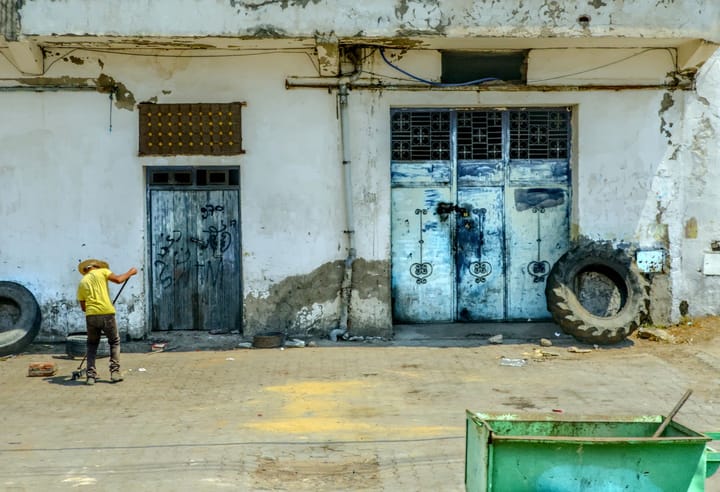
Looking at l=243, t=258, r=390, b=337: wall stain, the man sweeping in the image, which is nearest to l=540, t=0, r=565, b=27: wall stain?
l=243, t=258, r=390, b=337: wall stain

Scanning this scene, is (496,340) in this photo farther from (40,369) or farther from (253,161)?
(40,369)

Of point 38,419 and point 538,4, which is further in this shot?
point 538,4

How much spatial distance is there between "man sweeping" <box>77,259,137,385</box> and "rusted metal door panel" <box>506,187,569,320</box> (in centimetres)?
542

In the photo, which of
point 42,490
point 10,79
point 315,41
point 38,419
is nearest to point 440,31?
point 315,41

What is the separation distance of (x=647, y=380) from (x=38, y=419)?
20.7 ft

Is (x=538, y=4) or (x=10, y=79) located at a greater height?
(x=538, y=4)

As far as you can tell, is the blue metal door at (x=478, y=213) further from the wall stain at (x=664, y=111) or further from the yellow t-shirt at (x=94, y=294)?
the yellow t-shirt at (x=94, y=294)

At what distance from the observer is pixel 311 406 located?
28.2 feet

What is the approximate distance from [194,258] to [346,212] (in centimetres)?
215

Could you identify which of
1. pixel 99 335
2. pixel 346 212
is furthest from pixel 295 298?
pixel 99 335

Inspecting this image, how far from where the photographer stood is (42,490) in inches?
247

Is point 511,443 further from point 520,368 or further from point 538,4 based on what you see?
point 538,4

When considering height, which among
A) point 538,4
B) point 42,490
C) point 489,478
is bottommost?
point 42,490

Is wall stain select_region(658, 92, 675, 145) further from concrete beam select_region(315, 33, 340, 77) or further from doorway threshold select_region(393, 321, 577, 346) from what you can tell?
concrete beam select_region(315, 33, 340, 77)
